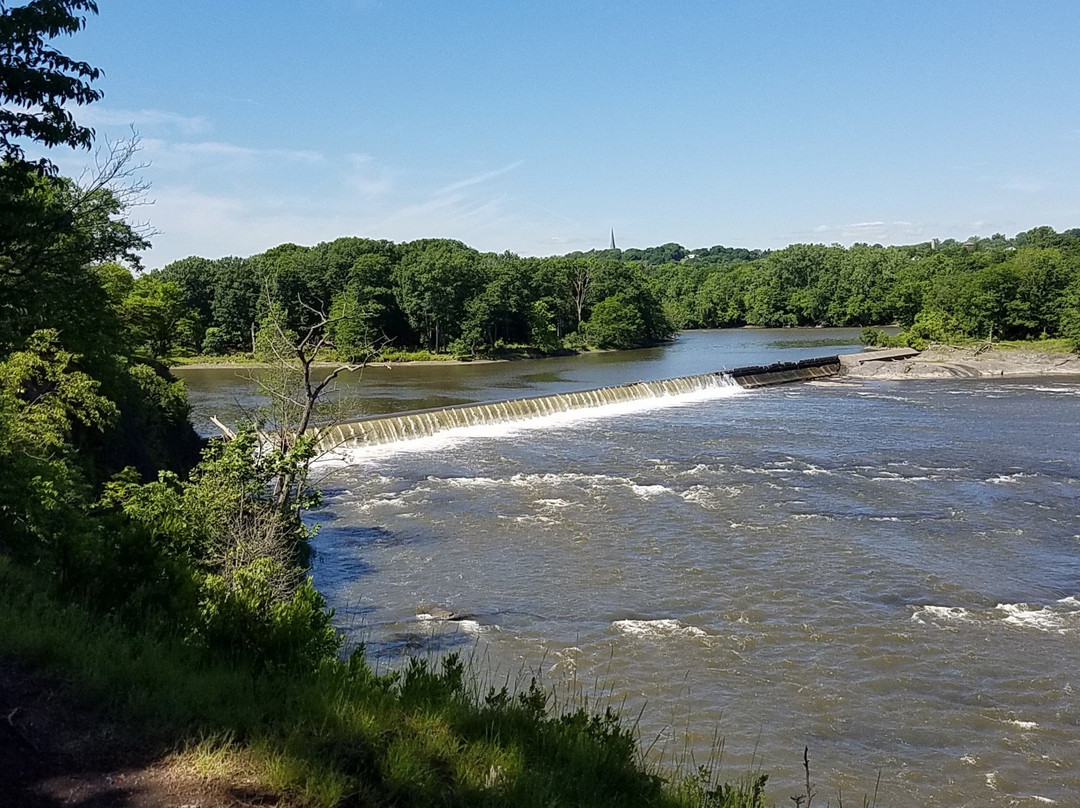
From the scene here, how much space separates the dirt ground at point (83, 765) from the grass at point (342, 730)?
0.11 metres

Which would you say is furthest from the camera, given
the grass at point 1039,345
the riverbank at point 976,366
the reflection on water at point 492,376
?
the grass at point 1039,345

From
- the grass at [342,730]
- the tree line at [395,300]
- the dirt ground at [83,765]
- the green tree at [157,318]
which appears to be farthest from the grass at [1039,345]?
the dirt ground at [83,765]

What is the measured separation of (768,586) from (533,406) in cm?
2274

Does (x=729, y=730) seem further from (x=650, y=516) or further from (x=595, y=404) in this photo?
(x=595, y=404)

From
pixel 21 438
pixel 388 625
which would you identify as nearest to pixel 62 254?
pixel 21 438

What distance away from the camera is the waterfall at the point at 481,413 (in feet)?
101

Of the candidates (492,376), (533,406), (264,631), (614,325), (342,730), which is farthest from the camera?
(614,325)

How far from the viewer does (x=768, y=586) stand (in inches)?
616

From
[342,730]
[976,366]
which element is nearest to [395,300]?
[976,366]

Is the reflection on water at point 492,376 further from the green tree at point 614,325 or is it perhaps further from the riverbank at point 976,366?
the riverbank at point 976,366

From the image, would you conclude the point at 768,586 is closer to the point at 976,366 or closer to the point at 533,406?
the point at 533,406

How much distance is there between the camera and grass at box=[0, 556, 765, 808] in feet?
17.6

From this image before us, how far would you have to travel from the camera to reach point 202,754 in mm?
5324

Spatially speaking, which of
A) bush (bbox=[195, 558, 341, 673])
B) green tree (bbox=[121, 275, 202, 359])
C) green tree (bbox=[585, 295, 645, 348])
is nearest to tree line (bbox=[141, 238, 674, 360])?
green tree (bbox=[585, 295, 645, 348])
